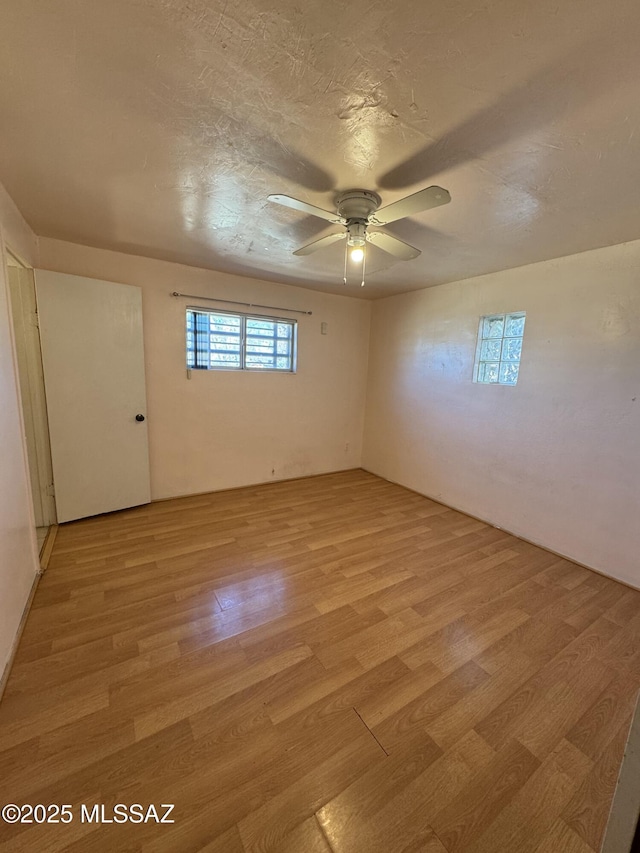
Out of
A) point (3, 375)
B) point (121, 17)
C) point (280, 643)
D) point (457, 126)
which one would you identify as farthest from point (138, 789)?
point (457, 126)

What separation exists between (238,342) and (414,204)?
259 cm

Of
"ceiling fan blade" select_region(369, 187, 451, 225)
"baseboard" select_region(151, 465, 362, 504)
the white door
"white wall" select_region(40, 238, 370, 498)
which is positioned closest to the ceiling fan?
"ceiling fan blade" select_region(369, 187, 451, 225)

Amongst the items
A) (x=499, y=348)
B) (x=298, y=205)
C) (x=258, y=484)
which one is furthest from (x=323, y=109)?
(x=258, y=484)

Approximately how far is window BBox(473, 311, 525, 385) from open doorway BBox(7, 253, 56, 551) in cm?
389

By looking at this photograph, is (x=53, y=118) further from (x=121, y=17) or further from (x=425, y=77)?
(x=425, y=77)

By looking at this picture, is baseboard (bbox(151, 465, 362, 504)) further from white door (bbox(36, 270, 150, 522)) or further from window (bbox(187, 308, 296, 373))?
window (bbox(187, 308, 296, 373))

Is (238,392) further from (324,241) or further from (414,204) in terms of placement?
(414,204)

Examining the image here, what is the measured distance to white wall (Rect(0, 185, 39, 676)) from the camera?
61.8 inches

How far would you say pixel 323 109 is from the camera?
1.19 meters

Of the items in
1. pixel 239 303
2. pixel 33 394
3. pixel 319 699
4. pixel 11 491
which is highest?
pixel 239 303

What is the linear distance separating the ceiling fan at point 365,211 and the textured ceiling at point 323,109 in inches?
3.3

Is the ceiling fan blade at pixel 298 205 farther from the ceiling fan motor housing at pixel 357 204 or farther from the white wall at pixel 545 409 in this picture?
the white wall at pixel 545 409

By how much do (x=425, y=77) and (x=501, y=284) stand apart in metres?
2.37

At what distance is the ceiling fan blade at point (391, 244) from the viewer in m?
1.88
